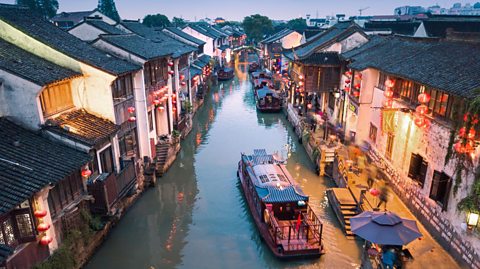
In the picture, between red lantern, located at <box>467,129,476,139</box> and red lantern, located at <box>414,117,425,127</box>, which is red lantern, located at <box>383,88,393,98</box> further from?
red lantern, located at <box>467,129,476,139</box>

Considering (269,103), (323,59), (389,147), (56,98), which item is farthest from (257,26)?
(56,98)

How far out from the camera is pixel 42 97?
48.3ft

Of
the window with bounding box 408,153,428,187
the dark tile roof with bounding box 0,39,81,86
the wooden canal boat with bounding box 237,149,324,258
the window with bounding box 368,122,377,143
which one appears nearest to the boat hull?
the wooden canal boat with bounding box 237,149,324,258

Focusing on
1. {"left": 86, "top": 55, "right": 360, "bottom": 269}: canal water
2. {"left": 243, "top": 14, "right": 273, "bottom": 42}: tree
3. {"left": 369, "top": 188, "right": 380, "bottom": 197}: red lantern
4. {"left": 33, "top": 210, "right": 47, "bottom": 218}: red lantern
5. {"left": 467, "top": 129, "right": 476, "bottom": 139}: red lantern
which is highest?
{"left": 243, "top": 14, "right": 273, "bottom": 42}: tree

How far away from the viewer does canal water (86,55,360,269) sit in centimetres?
1616

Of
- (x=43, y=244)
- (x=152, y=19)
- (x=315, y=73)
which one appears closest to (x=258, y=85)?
(x=315, y=73)

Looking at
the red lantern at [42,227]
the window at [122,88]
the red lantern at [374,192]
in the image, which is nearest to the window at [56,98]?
the window at [122,88]

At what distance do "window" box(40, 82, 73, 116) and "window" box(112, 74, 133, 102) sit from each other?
264 centimetres

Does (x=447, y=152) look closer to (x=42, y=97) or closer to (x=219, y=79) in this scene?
(x=42, y=97)

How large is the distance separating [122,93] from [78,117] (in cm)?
401

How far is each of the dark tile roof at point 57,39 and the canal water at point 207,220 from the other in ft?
28.8

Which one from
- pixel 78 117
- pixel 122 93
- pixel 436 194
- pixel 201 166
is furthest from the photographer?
pixel 201 166

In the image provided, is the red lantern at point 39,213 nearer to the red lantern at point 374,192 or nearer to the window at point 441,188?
the red lantern at point 374,192

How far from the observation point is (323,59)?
1239 inches
